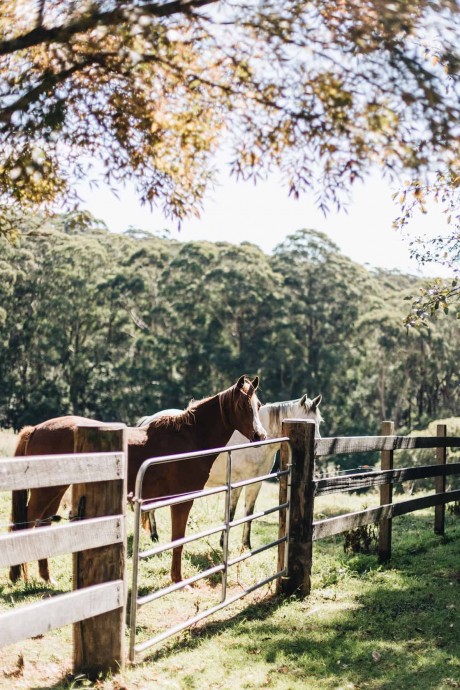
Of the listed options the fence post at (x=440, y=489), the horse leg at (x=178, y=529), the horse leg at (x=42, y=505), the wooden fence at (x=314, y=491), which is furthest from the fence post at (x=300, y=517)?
the fence post at (x=440, y=489)

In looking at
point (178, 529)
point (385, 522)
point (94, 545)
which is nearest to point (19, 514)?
point (178, 529)

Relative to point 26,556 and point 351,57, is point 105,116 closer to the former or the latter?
point 351,57

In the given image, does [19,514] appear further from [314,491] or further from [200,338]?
[200,338]

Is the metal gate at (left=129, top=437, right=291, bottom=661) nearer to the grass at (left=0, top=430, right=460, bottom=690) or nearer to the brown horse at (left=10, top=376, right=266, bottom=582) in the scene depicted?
the grass at (left=0, top=430, right=460, bottom=690)

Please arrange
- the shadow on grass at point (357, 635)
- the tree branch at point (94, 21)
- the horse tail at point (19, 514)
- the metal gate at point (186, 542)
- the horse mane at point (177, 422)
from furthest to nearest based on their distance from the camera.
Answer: the horse mane at point (177, 422)
the horse tail at point (19, 514)
the tree branch at point (94, 21)
the shadow on grass at point (357, 635)
the metal gate at point (186, 542)

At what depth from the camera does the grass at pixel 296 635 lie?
3801mm

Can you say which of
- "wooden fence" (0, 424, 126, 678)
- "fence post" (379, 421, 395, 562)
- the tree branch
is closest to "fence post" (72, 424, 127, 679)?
"wooden fence" (0, 424, 126, 678)

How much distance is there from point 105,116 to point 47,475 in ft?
10.6

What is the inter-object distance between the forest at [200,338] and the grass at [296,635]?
27.1 m

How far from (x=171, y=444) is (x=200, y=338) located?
92.4 feet

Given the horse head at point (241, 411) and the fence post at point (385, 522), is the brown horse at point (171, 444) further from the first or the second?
the fence post at point (385, 522)

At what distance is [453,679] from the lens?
3906 mm

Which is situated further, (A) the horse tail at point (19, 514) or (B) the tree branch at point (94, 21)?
(A) the horse tail at point (19, 514)

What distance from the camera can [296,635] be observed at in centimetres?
457
